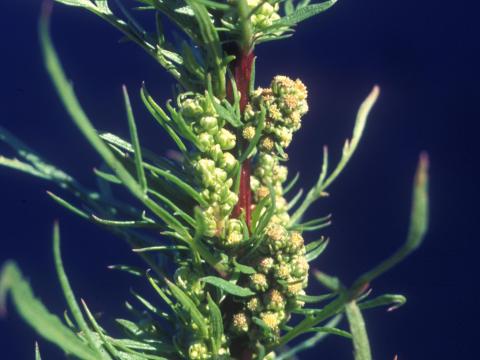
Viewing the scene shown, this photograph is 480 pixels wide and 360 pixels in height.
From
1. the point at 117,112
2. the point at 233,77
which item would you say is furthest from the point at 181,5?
the point at 117,112

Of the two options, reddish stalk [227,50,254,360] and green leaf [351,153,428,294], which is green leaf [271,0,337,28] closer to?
reddish stalk [227,50,254,360]

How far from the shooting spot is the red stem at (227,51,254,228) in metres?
0.47

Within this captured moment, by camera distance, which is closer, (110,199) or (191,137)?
(191,137)

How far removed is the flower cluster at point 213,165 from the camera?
1.48 feet

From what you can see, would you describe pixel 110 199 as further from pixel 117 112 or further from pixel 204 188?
pixel 117 112

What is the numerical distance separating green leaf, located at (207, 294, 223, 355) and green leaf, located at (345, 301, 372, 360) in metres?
0.14

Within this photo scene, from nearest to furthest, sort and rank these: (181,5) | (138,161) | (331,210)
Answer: (138,161)
(181,5)
(331,210)

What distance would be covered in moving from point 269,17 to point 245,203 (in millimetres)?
146

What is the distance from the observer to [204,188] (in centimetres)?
46

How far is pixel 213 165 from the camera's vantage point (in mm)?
454

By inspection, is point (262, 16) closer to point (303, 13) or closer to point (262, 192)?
point (303, 13)

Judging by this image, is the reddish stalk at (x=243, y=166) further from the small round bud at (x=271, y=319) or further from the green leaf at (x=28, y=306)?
the green leaf at (x=28, y=306)

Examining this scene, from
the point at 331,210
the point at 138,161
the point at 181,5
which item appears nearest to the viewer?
the point at 138,161

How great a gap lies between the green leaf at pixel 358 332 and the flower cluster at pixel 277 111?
0.57 feet
